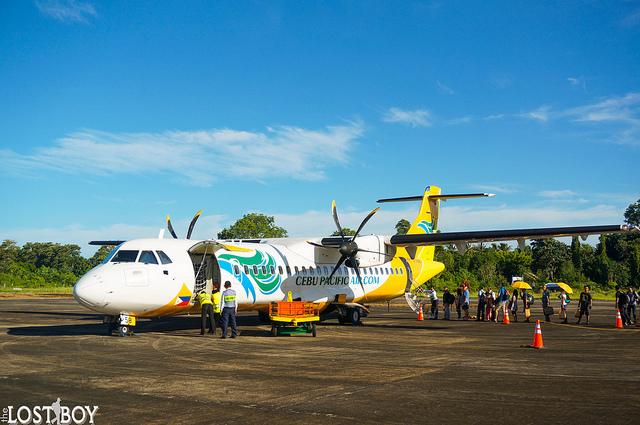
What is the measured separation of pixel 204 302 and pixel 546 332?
11.2 metres

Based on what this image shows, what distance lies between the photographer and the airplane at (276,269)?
16734 millimetres

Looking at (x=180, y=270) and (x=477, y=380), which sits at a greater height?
(x=180, y=270)

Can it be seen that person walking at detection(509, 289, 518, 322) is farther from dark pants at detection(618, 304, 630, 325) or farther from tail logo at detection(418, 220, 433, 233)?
tail logo at detection(418, 220, 433, 233)

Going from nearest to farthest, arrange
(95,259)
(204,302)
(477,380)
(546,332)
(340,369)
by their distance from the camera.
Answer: (477,380)
(340,369)
(204,302)
(546,332)
(95,259)

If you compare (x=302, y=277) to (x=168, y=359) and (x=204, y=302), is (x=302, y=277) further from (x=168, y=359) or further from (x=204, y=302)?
(x=168, y=359)

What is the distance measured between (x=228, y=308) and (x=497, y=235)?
1077 centimetres

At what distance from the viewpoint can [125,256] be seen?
17.2 meters

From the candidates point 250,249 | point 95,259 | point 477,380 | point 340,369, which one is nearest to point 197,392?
point 340,369

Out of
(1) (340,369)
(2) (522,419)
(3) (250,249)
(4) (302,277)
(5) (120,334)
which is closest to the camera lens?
(2) (522,419)

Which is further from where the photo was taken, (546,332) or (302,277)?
(302,277)

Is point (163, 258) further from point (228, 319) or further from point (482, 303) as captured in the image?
point (482, 303)

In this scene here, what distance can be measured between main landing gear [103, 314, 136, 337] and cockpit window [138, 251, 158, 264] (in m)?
1.59

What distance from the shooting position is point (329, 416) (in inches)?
286

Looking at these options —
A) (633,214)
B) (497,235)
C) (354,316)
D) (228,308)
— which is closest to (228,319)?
(228,308)
